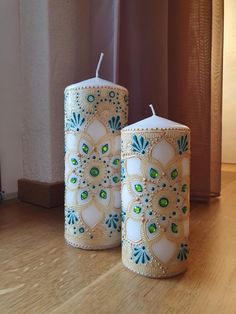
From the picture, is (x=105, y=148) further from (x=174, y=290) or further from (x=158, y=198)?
(x=174, y=290)

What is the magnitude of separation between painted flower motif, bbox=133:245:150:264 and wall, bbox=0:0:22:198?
0.54m

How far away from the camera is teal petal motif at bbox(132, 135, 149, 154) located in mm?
440

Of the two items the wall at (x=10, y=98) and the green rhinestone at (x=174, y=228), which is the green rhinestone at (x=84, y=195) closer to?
the green rhinestone at (x=174, y=228)

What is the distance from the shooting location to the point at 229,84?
6.17 ft

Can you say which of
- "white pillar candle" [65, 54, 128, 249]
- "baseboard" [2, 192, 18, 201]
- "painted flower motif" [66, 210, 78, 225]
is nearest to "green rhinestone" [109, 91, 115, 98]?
"white pillar candle" [65, 54, 128, 249]

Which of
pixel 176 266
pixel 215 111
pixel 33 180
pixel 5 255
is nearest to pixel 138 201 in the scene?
pixel 176 266

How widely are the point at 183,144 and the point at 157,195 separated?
0.08 metres

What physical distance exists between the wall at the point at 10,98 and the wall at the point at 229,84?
1376 mm

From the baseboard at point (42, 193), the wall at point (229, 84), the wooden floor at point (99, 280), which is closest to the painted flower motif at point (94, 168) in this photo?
the wooden floor at point (99, 280)

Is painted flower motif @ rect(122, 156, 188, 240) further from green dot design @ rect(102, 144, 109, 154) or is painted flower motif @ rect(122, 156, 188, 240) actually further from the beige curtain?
the beige curtain

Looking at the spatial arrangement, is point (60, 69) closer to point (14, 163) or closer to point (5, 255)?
point (14, 163)

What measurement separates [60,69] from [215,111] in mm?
480

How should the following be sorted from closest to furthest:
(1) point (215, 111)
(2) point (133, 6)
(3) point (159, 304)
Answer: (3) point (159, 304) → (2) point (133, 6) → (1) point (215, 111)

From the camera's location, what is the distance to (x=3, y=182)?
2.85 ft
